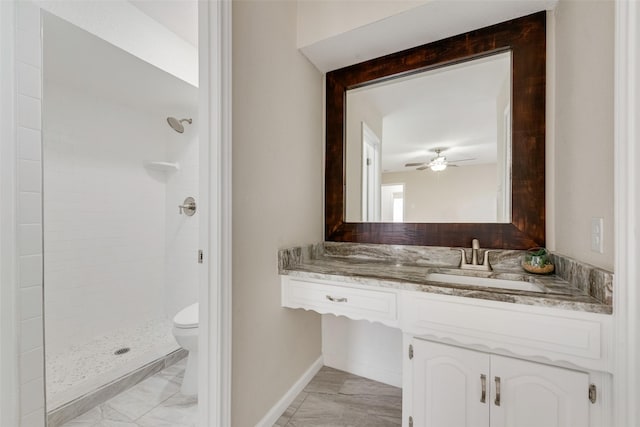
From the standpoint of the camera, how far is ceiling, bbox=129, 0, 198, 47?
164 cm

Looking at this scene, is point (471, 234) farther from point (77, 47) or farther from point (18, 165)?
point (77, 47)

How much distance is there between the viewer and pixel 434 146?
5.40 feet

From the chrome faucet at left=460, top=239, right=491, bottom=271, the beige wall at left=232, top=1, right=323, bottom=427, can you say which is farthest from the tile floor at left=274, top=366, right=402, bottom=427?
the chrome faucet at left=460, top=239, right=491, bottom=271

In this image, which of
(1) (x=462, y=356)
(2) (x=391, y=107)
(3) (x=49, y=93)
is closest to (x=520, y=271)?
(1) (x=462, y=356)

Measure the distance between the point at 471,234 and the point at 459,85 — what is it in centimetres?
88

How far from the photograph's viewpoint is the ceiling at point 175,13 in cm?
164

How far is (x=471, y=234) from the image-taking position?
1.53 metres

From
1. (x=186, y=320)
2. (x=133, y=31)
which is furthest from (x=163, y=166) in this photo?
(x=186, y=320)

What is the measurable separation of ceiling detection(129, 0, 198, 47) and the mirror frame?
1.13 meters

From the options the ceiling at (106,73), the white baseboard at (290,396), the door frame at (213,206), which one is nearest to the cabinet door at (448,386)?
the white baseboard at (290,396)

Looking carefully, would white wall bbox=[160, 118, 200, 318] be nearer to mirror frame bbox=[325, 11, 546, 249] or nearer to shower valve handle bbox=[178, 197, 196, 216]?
shower valve handle bbox=[178, 197, 196, 216]

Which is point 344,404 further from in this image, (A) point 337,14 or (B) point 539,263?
(A) point 337,14

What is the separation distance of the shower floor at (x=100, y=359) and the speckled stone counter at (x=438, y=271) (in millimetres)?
1385

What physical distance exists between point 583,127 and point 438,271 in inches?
33.1
